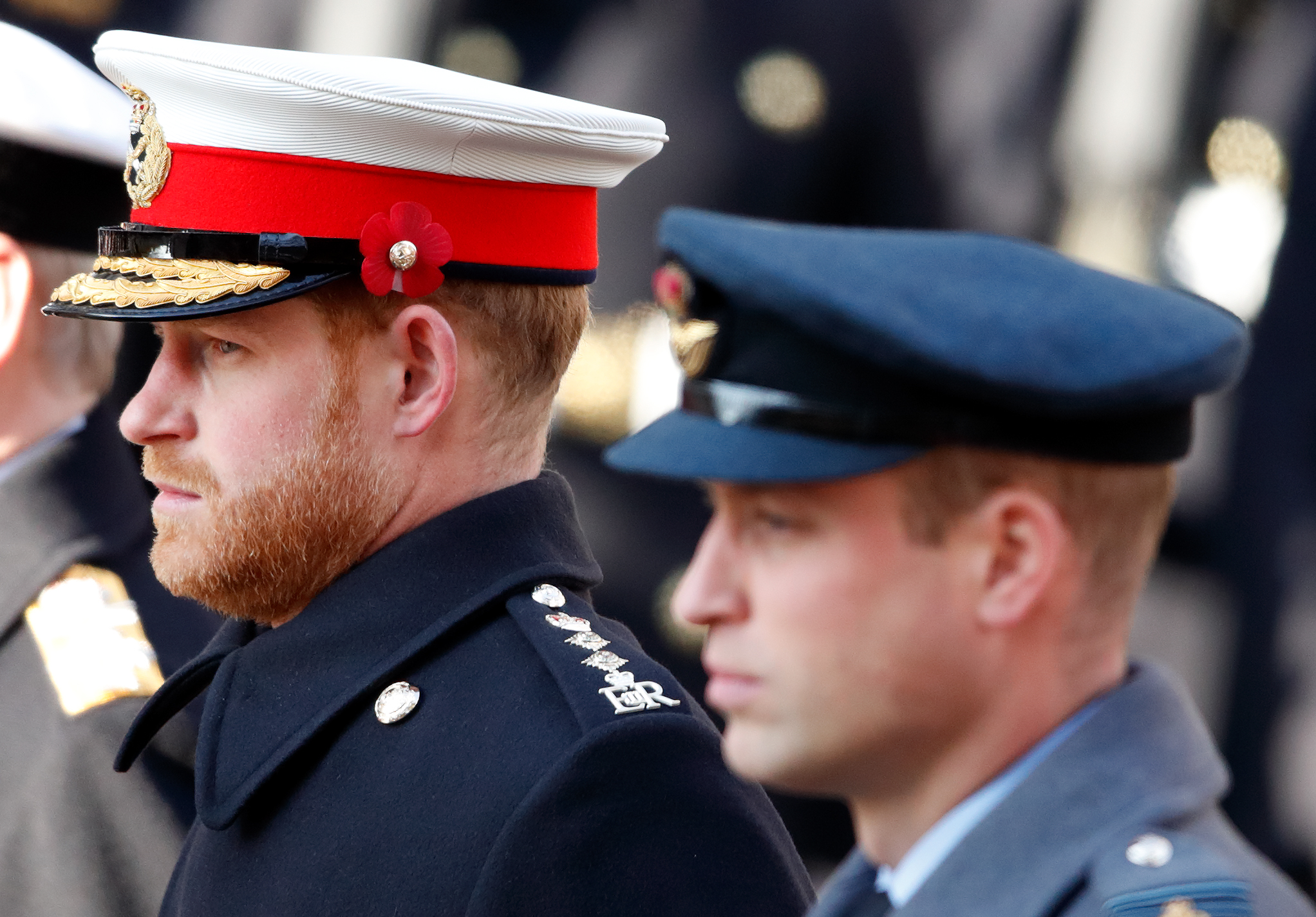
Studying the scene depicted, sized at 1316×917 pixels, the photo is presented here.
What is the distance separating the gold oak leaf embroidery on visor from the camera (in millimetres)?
1897

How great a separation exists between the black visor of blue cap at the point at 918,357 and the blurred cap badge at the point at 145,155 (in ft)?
3.28

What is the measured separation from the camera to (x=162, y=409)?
1949 mm

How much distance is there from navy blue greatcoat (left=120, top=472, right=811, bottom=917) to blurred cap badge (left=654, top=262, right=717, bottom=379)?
50cm

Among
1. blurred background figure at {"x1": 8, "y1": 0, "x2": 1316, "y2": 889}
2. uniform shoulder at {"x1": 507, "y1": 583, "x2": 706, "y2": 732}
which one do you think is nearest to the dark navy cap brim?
uniform shoulder at {"x1": 507, "y1": 583, "x2": 706, "y2": 732}

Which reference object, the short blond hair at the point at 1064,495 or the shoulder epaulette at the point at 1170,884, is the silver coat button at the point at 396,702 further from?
the shoulder epaulette at the point at 1170,884

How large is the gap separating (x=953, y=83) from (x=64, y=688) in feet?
6.11

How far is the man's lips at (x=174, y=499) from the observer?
1.96 m

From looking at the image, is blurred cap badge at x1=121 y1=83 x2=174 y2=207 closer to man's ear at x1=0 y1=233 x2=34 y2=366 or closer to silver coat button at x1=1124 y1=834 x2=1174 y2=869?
man's ear at x1=0 y1=233 x2=34 y2=366

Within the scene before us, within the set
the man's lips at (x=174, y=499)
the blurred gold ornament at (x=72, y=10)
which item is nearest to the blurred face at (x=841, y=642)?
the man's lips at (x=174, y=499)

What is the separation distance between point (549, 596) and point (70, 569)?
986 millimetres

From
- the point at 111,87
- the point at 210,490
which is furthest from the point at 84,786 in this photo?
the point at 111,87

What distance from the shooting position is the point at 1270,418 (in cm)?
265

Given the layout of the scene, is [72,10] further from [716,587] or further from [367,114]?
[716,587]

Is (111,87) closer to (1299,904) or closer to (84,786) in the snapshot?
(84,786)
